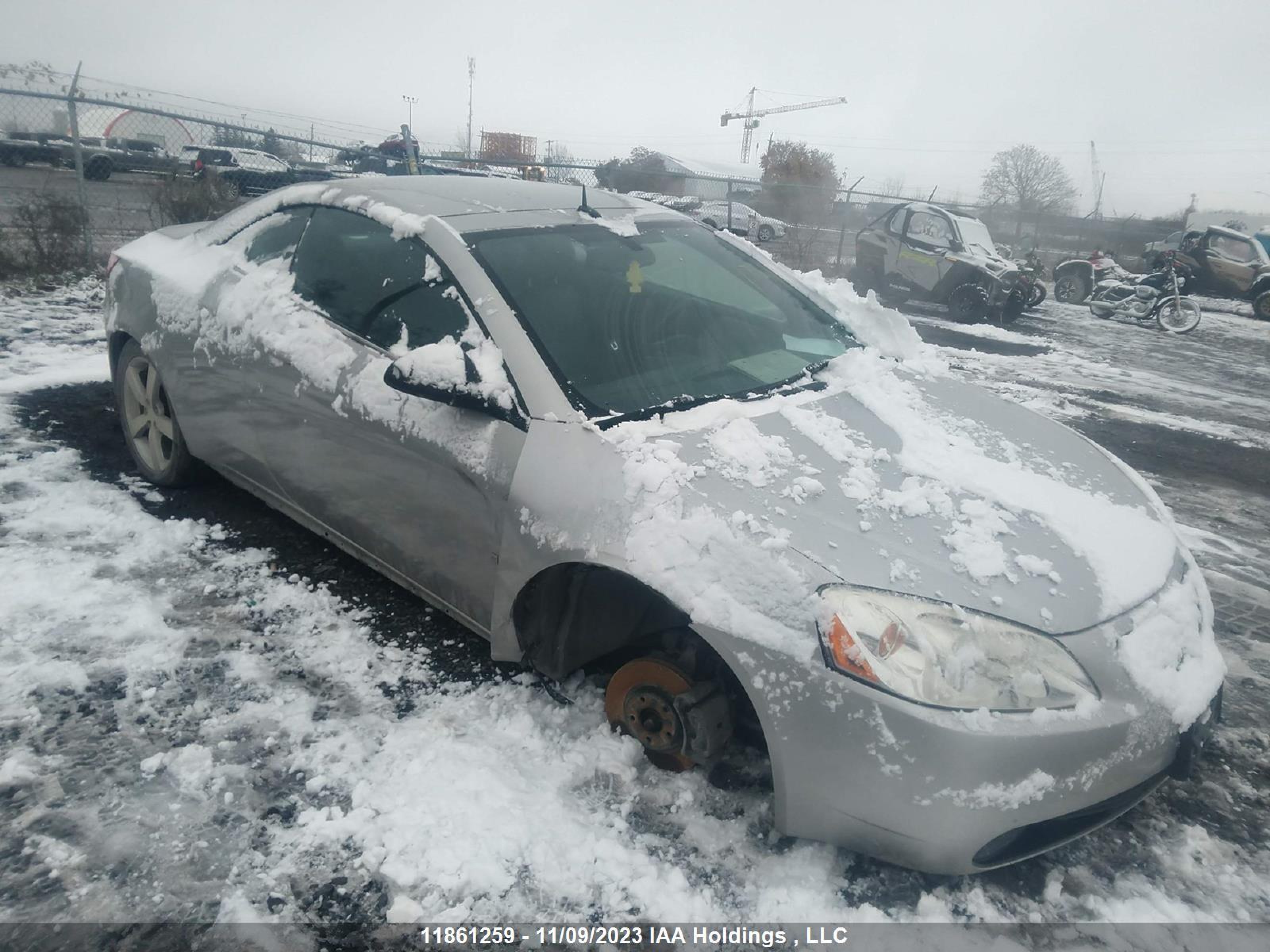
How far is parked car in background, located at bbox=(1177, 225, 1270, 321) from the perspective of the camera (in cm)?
1659

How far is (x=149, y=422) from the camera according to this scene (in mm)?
3936

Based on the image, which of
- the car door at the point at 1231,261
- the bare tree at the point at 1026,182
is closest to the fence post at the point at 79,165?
the car door at the point at 1231,261

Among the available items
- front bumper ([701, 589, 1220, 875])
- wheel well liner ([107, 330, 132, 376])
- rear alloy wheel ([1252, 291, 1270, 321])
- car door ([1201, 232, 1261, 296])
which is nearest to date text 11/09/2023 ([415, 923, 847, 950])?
front bumper ([701, 589, 1220, 875])

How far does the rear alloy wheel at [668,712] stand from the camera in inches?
86.3

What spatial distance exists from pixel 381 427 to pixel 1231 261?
2012 cm

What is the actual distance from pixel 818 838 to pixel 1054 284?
61.6ft

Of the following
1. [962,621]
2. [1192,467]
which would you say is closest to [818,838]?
[962,621]

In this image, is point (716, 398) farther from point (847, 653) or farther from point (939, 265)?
point (939, 265)

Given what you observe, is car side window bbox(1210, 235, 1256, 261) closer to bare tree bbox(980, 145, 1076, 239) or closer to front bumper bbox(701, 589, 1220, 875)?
front bumper bbox(701, 589, 1220, 875)

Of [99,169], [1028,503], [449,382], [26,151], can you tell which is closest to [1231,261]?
[1028,503]

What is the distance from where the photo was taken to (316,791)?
222 cm

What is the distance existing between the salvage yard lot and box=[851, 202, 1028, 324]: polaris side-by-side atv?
9.89 metres

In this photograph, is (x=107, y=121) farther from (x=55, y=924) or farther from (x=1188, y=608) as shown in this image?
(x=1188, y=608)

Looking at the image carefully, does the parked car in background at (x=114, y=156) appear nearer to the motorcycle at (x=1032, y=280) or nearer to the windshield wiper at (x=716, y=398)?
the windshield wiper at (x=716, y=398)
